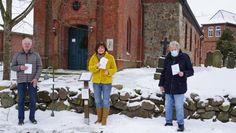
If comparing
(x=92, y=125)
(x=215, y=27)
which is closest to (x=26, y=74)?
(x=92, y=125)

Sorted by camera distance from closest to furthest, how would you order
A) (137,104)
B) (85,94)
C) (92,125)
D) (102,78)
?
(92,125), (102,78), (85,94), (137,104)

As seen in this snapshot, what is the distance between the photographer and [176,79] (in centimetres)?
898

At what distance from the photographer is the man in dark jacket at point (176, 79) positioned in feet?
29.2

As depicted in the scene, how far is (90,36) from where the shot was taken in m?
20.4

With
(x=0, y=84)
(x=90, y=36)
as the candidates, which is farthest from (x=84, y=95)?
(x=90, y=36)

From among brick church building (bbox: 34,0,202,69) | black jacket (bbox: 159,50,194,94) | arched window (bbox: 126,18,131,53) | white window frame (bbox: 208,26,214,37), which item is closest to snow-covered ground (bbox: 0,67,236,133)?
black jacket (bbox: 159,50,194,94)

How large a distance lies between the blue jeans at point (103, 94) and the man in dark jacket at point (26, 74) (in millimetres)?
1546

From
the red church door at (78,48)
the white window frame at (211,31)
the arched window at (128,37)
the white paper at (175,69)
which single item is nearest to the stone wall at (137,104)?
the white paper at (175,69)

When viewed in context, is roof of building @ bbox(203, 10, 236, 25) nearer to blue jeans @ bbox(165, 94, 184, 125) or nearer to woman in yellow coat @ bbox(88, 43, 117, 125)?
blue jeans @ bbox(165, 94, 184, 125)

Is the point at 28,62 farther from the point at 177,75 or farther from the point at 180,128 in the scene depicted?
the point at 180,128

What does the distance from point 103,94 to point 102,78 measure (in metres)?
0.40

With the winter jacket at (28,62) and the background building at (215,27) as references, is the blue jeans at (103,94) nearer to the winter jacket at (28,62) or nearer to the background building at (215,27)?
the winter jacket at (28,62)

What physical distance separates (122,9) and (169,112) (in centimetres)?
1229

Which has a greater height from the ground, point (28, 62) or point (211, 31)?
point (211, 31)
